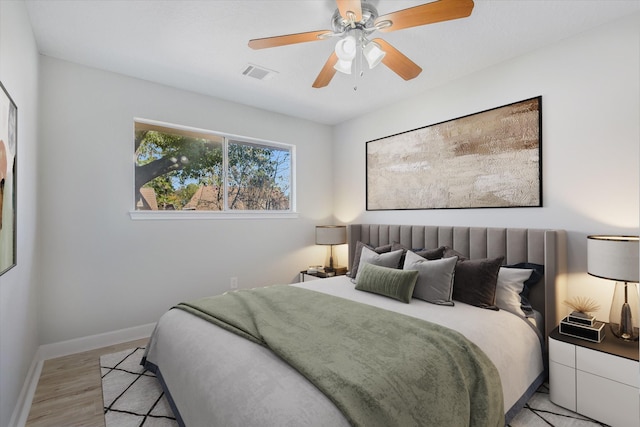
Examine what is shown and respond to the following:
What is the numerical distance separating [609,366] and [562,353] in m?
0.22

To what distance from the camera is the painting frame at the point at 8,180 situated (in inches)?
60.3

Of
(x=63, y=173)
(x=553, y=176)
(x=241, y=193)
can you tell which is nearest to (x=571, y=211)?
(x=553, y=176)

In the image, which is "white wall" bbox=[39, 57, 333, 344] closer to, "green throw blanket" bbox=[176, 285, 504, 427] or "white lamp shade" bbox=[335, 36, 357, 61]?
"green throw blanket" bbox=[176, 285, 504, 427]

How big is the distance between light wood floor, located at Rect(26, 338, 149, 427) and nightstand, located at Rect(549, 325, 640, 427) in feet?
9.22

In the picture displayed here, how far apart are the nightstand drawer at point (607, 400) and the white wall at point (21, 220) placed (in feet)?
10.4

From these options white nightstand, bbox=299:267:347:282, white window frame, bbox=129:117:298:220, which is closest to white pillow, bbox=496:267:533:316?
white nightstand, bbox=299:267:347:282

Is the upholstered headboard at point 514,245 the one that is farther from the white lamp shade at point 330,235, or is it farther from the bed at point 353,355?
the white lamp shade at point 330,235

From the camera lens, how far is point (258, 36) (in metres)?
2.38

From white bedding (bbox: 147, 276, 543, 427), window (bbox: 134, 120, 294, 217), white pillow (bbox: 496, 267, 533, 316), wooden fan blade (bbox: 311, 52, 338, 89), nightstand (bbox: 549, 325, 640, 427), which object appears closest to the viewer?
white bedding (bbox: 147, 276, 543, 427)

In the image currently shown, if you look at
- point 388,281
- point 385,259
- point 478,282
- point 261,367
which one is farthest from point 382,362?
point 385,259

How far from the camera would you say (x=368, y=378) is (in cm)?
131

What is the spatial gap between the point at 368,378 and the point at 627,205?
2232 millimetres

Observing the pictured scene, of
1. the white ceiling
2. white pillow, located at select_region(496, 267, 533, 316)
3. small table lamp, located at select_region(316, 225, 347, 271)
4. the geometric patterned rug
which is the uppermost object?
the white ceiling

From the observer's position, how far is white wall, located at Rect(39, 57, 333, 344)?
273 cm
